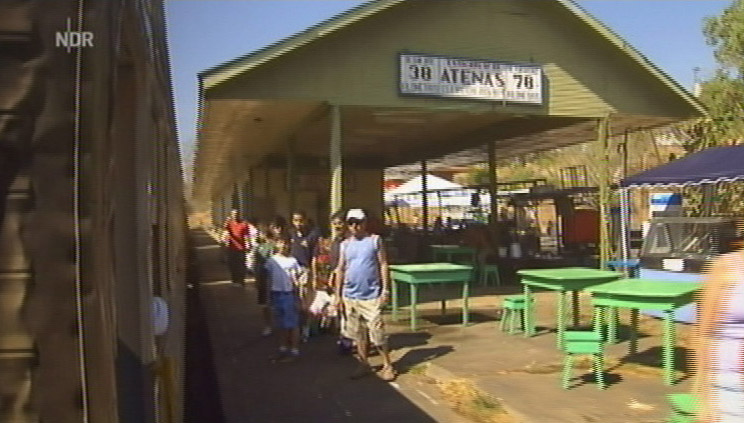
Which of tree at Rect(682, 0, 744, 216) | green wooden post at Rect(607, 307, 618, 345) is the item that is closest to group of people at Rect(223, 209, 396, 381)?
Result: green wooden post at Rect(607, 307, 618, 345)

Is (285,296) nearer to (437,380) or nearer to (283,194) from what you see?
(437,380)

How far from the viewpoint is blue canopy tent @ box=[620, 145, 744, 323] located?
10148 mm

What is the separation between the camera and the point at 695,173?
35.5 ft

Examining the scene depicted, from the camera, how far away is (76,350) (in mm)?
1690

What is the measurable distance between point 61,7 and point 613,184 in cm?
1420

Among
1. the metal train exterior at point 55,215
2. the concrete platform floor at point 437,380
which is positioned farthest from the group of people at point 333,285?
the metal train exterior at point 55,215

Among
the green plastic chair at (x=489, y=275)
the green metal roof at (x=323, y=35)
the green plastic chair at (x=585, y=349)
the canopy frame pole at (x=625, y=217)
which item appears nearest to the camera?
the green plastic chair at (x=585, y=349)

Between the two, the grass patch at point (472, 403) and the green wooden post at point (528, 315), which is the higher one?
the green wooden post at point (528, 315)

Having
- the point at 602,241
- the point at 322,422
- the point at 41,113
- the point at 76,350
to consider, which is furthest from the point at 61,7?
the point at 602,241

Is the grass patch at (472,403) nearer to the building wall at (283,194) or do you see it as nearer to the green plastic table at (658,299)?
the green plastic table at (658,299)

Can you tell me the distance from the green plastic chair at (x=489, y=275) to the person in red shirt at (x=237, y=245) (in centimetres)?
518

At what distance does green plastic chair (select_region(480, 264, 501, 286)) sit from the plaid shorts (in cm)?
854

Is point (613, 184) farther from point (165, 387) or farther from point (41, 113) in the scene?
point (41, 113)

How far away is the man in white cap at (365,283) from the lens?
7.74 meters
